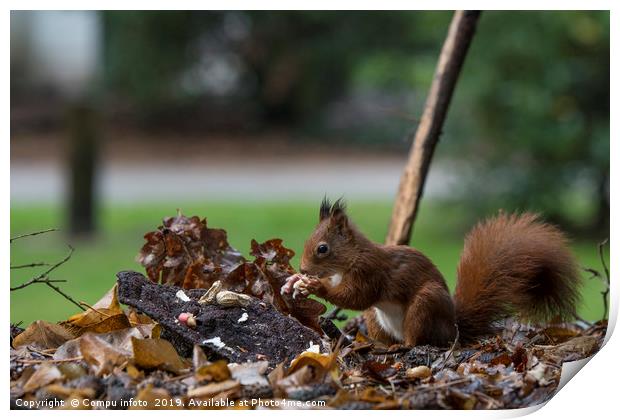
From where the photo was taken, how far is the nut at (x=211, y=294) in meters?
1.67

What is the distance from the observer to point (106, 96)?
8828mm

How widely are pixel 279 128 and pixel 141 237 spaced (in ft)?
11.7

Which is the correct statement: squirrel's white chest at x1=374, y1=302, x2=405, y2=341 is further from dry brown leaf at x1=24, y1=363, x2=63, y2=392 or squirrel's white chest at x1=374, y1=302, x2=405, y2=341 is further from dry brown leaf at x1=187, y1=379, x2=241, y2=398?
dry brown leaf at x1=24, y1=363, x2=63, y2=392

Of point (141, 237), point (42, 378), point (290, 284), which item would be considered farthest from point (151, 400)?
point (141, 237)

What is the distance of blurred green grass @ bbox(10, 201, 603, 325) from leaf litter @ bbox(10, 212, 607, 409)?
2.02 meters

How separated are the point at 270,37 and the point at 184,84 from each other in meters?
0.92

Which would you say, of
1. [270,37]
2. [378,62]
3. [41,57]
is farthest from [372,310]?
[270,37]

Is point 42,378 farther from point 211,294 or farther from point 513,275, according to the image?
point 513,275

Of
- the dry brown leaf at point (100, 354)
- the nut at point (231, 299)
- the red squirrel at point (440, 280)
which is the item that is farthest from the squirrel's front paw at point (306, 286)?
the dry brown leaf at point (100, 354)

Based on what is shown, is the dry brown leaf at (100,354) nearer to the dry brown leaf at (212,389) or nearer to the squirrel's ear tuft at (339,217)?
the dry brown leaf at (212,389)

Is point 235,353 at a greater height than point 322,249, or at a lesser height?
lesser

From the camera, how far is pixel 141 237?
5.46 m

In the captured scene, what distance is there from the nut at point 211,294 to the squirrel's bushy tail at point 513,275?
51 cm

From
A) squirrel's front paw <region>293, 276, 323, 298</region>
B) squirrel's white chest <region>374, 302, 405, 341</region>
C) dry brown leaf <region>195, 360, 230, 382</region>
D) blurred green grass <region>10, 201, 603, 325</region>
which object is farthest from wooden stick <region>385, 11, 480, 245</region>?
blurred green grass <region>10, 201, 603, 325</region>
